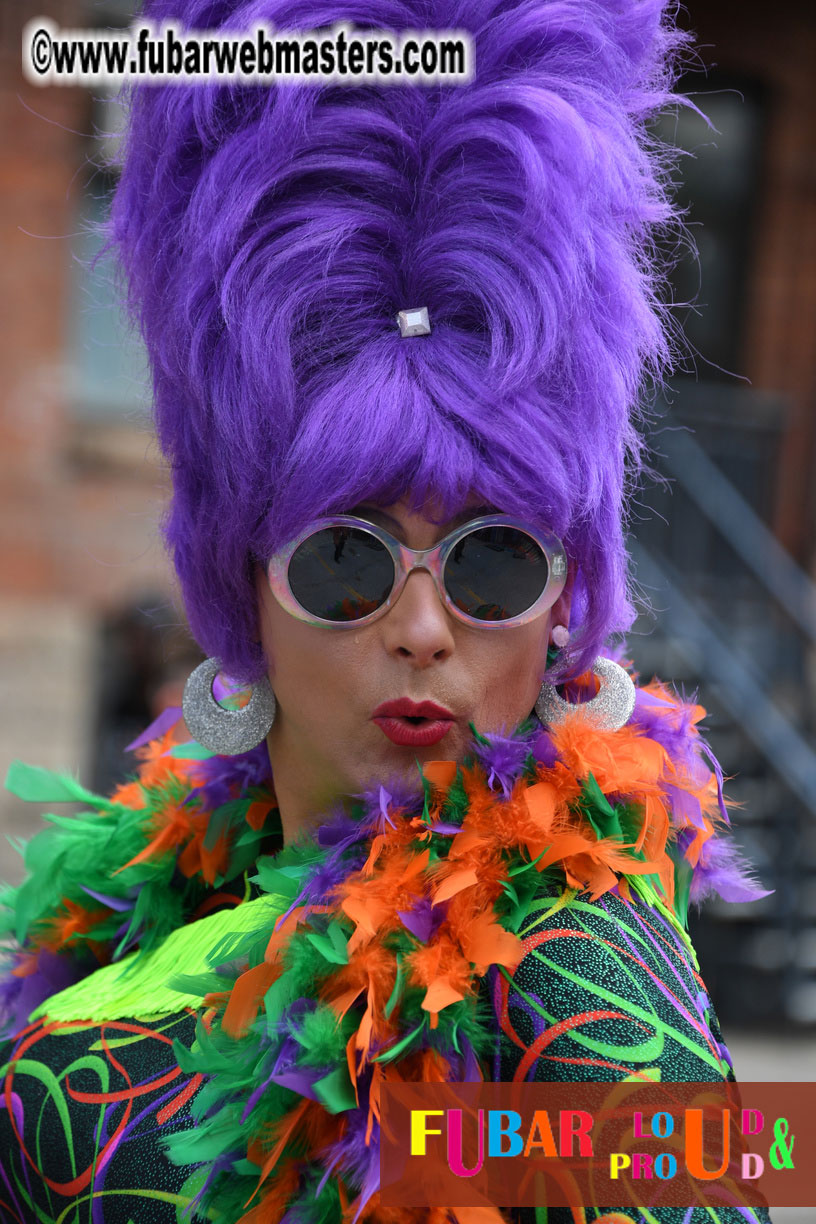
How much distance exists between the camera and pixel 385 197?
149cm

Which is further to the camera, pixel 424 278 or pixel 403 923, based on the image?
pixel 424 278

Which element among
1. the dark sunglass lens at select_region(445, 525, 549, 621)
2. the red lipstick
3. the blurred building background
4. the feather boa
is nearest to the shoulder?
the feather boa

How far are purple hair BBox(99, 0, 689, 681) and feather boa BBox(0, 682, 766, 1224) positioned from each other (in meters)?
0.21

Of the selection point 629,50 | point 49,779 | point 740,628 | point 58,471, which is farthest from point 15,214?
point 629,50

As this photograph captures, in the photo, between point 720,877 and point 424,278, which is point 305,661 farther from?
point 720,877

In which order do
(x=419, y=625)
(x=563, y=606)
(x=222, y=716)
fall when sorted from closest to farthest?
(x=419, y=625) < (x=563, y=606) < (x=222, y=716)

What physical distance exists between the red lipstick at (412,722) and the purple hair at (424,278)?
0.76 ft

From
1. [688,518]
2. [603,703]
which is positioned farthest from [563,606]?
[688,518]

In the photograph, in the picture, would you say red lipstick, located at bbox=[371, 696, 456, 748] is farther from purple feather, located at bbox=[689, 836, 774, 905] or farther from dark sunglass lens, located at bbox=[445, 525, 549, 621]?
purple feather, located at bbox=[689, 836, 774, 905]

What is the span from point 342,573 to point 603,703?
1.29 ft

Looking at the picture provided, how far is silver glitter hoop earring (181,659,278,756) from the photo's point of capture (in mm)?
1704

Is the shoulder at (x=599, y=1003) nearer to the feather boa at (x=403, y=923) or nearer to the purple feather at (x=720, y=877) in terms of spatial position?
the feather boa at (x=403, y=923)

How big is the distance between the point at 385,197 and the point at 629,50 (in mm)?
387

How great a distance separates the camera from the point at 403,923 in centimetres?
135
